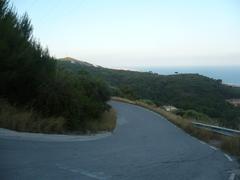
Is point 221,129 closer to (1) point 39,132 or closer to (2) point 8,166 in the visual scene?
(1) point 39,132

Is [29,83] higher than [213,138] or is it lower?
higher

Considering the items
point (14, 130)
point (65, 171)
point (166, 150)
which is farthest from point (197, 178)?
point (14, 130)

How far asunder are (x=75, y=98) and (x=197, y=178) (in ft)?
36.7

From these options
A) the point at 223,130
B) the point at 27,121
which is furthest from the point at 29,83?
the point at 223,130

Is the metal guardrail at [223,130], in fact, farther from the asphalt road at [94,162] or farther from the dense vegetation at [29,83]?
the dense vegetation at [29,83]

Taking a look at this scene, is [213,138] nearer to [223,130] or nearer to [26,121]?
[223,130]

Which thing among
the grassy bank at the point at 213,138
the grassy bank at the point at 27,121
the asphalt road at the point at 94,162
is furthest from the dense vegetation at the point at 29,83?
the grassy bank at the point at 213,138

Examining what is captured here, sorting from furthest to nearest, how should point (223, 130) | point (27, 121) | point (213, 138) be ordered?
point (213, 138)
point (223, 130)
point (27, 121)

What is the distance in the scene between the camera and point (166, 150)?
656 inches

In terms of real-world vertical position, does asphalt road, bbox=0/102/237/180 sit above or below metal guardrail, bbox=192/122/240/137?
below

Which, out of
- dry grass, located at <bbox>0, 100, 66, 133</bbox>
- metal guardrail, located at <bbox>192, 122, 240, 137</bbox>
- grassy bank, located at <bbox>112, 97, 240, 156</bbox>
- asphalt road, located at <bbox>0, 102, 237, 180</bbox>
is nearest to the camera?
asphalt road, located at <bbox>0, 102, 237, 180</bbox>

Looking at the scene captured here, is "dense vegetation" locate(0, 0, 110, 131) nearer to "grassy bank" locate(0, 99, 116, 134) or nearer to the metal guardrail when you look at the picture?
"grassy bank" locate(0, 99, 116, 134)

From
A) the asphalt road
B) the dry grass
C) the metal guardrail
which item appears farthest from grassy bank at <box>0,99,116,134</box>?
the metal guardrail

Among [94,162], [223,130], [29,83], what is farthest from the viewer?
[223,130]
